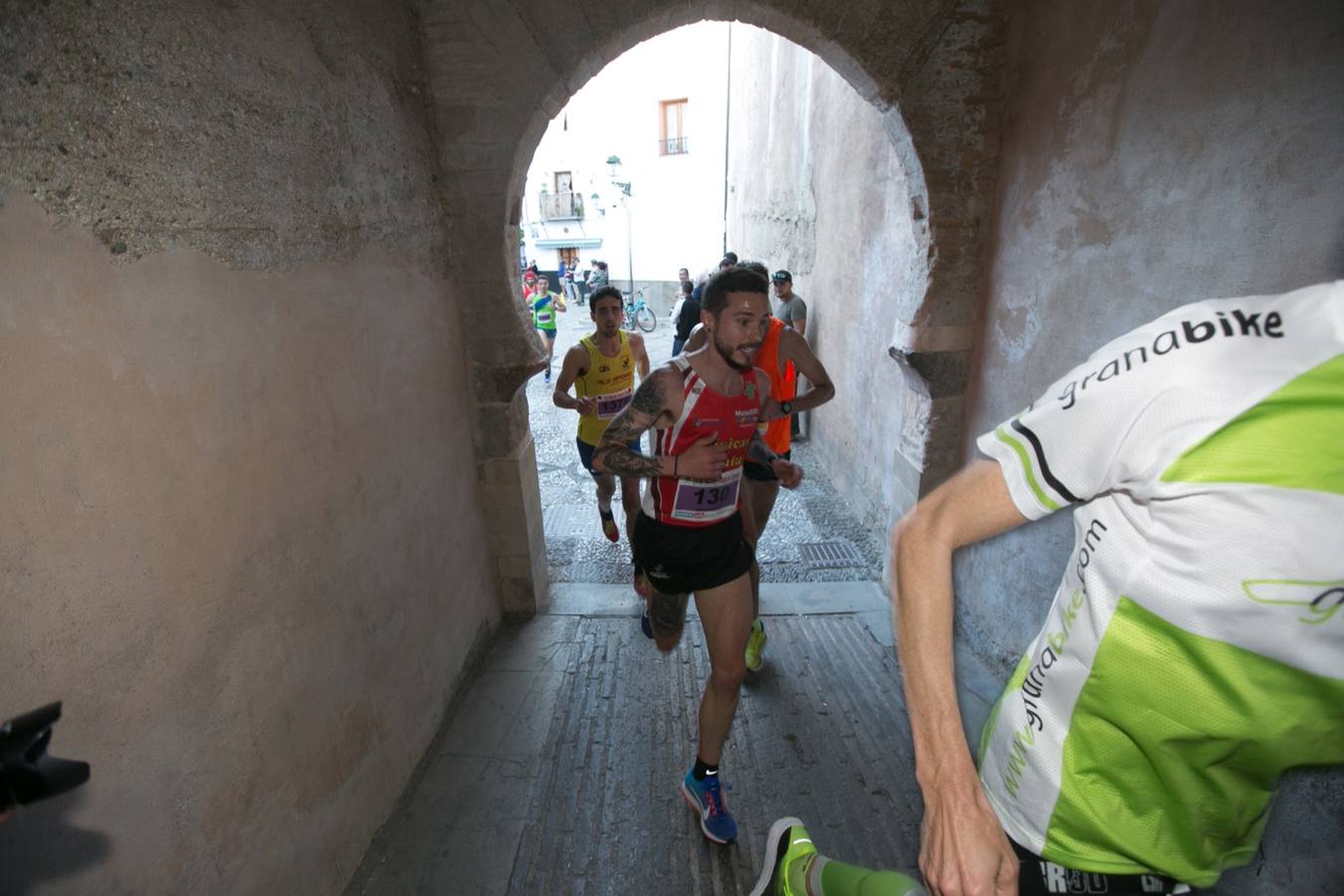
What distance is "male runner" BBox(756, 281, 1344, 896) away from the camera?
3.19 ft

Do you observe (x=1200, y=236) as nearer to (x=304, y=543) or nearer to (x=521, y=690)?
(x=304, y=543)

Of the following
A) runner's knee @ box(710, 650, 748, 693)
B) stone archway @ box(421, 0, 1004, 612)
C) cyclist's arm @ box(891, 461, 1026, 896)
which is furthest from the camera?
stone archway @ box(421, 0, 1004, 612)

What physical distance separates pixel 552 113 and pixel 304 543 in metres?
2.62

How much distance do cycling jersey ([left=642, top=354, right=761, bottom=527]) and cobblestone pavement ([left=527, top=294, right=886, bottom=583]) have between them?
2.15 meters

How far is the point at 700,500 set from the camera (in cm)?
276

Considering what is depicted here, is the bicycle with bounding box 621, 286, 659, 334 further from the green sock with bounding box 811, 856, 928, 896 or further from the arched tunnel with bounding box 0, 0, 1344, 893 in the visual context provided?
the green sock with bounding box 811, 856, 928, 896

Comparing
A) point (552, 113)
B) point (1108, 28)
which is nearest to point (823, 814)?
Result: point (1108, 28)

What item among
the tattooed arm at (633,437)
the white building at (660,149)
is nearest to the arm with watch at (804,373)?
the tattooed arm at (633,437)

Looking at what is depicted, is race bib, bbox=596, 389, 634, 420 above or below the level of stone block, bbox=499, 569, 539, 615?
above

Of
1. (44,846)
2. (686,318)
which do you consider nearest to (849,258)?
(686,318)

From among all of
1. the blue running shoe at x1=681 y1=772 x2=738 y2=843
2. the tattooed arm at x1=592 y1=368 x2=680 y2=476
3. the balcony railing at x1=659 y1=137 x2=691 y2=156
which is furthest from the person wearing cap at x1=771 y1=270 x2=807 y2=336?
the balcony railing at x1=659 y1=137 x2=691 y2=156

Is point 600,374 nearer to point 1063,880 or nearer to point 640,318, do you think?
point 1063,880

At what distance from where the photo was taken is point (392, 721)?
2740 mm

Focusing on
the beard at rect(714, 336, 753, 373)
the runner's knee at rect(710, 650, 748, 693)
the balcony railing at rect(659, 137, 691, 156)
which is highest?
the balcony railing at rect(659, 137, 691, 156)
